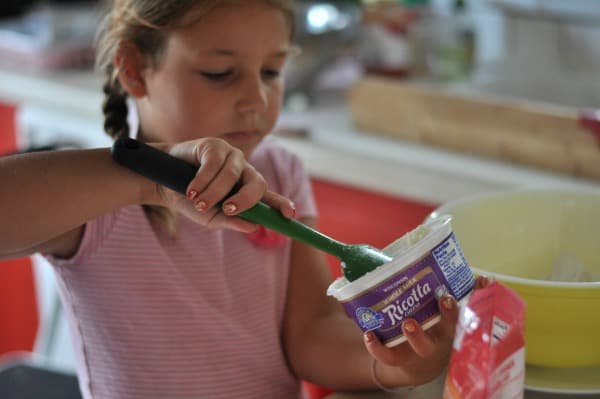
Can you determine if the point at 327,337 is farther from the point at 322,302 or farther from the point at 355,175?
the point at 355,175

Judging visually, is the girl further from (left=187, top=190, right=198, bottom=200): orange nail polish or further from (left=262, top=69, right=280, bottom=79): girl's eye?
(left=187, top=190, right=198, bottom=200): orange nail polish

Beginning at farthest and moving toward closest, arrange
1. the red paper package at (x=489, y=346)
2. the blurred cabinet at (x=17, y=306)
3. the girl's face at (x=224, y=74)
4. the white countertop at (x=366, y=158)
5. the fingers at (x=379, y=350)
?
the blurred cabinet at (x=17, y=306), the white countertop at (x=366, y=158), the girl's face at (x=224, y=74), the fingers at (x=379, y=350), the red paper package at (x=489, y=346)

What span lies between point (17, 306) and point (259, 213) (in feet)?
6.08

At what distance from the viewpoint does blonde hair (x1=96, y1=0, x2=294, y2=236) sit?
3.43ft

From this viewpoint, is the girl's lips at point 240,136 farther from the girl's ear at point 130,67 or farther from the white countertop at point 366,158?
the white countertop at point 366,158

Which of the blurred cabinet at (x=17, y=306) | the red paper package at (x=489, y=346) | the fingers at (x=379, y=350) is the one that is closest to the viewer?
the red paper package at (x=489, y=346)

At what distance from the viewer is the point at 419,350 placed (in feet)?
2.63

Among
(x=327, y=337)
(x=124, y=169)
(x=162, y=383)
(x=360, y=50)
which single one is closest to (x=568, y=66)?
(x=360, y=50)

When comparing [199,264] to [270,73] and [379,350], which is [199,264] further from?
[379,350]

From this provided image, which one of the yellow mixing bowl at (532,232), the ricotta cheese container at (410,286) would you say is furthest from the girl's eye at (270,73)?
the ricotta cheese container at (410,286)

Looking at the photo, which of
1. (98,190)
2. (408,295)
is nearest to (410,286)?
(408,295)

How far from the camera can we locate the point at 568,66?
6.64ft

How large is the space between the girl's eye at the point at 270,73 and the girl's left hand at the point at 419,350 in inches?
14.5

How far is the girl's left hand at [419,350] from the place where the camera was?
781 millimetres
